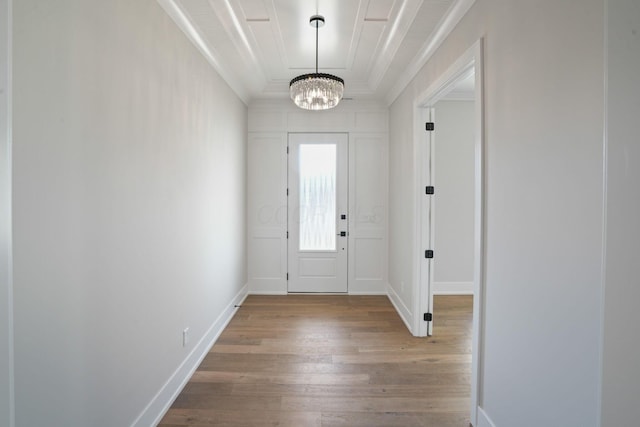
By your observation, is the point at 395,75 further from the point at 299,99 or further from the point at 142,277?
the point at 142,277

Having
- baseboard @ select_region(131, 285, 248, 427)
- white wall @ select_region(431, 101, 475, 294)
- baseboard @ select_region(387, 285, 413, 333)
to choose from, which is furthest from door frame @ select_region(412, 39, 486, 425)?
baseboard @ select_region(131, 285, 248, 427)

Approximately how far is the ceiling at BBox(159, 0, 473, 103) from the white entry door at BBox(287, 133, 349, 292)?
1052mm

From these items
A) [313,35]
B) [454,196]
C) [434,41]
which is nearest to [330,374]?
[434,41]

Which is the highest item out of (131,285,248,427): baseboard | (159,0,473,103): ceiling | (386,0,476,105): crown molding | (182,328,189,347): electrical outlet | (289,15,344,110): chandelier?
(159,0,473,103): ceiling

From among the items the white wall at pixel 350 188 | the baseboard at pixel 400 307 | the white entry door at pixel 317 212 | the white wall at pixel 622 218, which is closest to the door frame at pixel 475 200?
the baseboard at pixel 400 307

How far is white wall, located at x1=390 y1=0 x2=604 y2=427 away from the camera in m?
1.24

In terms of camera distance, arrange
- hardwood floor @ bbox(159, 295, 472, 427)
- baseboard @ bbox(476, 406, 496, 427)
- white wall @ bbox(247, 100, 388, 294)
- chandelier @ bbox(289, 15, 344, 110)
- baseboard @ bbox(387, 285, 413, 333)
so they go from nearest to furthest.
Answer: baseboard @ bbox(476, 406, 496, 427) < hardwood floor @ bbox(159, 295, 472, 427) < chandelier @ bbox(289, 15, 344, 110) < baseboard @ bbox(387, 285, 413, 333) < white wall @ bbox(247, 100, 388, 294)

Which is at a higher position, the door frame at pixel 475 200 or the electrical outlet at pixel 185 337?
the door frame at pixel 475 200

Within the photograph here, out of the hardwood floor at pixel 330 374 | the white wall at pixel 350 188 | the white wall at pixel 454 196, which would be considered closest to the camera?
the hardwood floor at pixel 330 374

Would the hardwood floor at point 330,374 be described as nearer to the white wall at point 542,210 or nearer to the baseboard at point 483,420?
the baseboard at point 483,420

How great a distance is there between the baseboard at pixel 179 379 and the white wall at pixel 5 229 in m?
1.37

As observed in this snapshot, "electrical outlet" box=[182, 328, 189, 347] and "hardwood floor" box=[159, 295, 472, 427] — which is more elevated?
"electrical outlet" box=[182, 328, 189, 347]

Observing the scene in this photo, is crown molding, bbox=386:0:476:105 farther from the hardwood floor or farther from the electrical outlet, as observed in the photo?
the electrical outlet

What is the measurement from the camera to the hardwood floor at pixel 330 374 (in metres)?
2.21
